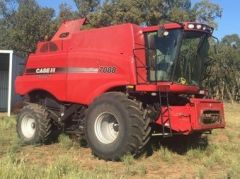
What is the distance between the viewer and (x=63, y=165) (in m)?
8.61

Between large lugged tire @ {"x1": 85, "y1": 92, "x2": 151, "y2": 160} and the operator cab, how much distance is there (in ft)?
2.98

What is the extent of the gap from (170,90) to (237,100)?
28932 millimetres

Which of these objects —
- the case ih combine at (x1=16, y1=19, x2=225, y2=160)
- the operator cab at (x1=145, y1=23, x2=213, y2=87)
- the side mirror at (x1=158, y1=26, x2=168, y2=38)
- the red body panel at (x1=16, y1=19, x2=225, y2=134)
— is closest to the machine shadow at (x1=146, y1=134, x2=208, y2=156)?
the case ih combine at (x1=16, y1=19, x2=225, y2=160)

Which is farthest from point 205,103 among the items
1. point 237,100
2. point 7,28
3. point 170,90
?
point 7,28

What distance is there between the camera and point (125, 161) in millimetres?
10031

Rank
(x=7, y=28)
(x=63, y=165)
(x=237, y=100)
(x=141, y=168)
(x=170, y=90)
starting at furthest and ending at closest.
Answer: (x=7, y=28) → (x=237, y=100) → (x=170, y=90) → (x=141, y=168) → (x=63, y=165)

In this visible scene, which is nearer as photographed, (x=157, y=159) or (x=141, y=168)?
(x=141, y=168)

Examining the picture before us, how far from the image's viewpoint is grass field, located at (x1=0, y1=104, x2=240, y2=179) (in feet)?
26.7

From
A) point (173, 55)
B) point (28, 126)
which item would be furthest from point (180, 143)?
point (28, 126)

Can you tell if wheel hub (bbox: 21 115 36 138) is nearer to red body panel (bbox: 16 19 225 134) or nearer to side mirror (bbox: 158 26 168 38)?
red body panel (bbox: 16 19 225 134)

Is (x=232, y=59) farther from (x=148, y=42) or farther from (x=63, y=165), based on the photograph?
(x=63, y=165)

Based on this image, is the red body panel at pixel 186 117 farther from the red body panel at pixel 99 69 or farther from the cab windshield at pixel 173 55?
the cab windshield at pixel 173 55

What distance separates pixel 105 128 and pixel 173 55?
214cm

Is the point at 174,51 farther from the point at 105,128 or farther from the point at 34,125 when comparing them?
the point at 34,125
